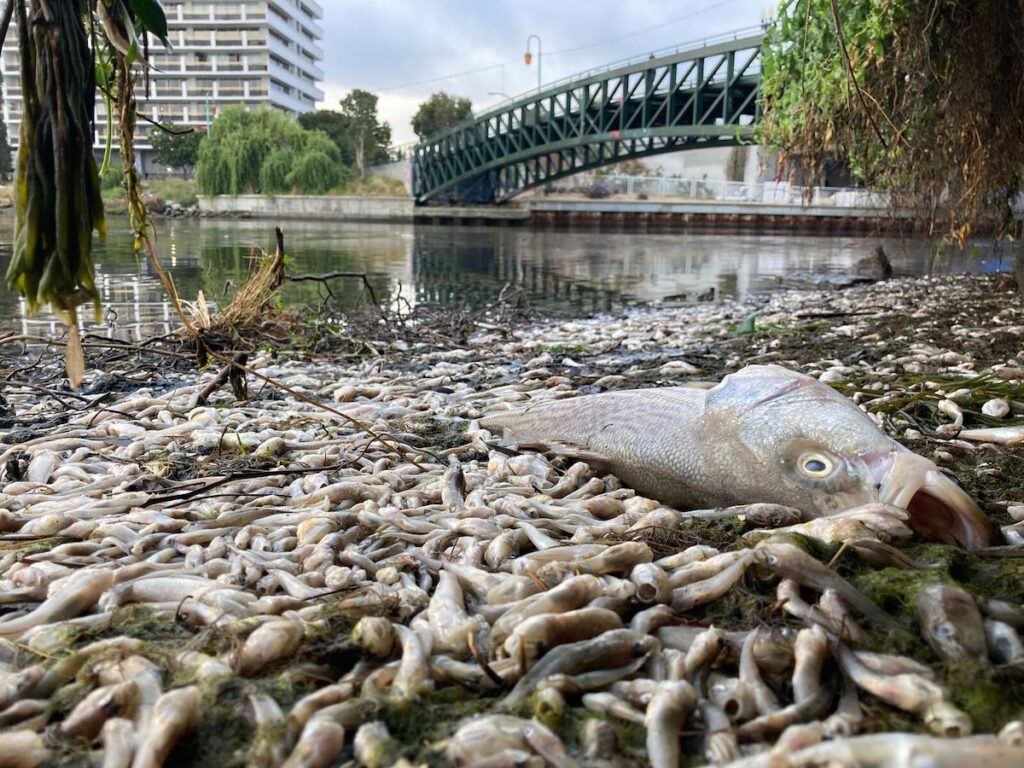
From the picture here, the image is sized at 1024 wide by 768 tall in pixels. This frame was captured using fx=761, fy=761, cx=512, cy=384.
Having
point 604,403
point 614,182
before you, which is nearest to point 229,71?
point 614,182

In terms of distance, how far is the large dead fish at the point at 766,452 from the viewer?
9.64 ft

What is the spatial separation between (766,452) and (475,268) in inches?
941

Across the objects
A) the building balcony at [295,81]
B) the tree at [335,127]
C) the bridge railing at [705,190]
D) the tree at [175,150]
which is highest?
the building balcony at [295,81]

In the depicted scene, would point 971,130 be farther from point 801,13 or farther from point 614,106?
point 614,106

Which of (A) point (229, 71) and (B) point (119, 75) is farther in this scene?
(A) point (229, 71)

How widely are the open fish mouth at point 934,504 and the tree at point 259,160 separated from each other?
2484 inches

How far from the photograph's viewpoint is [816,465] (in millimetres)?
3293

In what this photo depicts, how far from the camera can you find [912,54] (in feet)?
24.5

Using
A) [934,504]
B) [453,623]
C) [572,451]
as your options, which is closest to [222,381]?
[572,451]

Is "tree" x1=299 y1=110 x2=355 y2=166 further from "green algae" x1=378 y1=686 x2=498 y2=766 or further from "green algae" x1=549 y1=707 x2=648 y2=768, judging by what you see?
"green algae" x1=549 y1=707 x2=648 y2=768

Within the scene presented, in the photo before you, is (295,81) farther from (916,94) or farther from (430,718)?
(430,718)

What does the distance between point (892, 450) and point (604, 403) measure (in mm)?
1714

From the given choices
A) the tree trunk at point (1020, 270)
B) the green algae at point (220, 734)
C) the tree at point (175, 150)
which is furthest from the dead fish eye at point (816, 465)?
the tree at point (175, 150)

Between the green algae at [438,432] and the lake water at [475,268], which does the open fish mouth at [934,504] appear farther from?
the lake water at [475,268]
